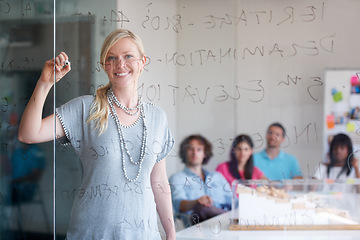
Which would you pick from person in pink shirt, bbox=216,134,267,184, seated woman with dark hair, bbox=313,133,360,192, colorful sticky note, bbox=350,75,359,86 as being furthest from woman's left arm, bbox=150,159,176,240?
colorful sticky note, bbox=350,75,359,86

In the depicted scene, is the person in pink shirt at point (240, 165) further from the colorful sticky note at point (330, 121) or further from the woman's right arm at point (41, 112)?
the woman's right arm at point (41, 112)

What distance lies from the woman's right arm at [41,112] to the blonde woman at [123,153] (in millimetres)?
96

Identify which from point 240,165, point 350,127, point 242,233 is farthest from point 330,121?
point 242,233

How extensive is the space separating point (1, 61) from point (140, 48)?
523 mm

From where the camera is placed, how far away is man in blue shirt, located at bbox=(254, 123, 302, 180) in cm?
156

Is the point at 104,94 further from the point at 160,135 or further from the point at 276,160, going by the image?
the point at 276,160

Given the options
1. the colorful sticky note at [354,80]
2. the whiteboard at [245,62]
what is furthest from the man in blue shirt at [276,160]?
the colorful sticky note at [354,80]

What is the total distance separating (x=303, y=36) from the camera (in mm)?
1531

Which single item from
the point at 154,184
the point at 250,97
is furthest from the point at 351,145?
the point at 154,184

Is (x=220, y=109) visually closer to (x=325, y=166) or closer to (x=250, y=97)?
(x=250, y=97)

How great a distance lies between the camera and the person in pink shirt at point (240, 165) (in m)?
1.58

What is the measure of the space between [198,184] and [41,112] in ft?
1.76

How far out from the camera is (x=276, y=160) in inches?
61.6

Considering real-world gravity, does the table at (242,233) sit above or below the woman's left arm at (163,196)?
below
